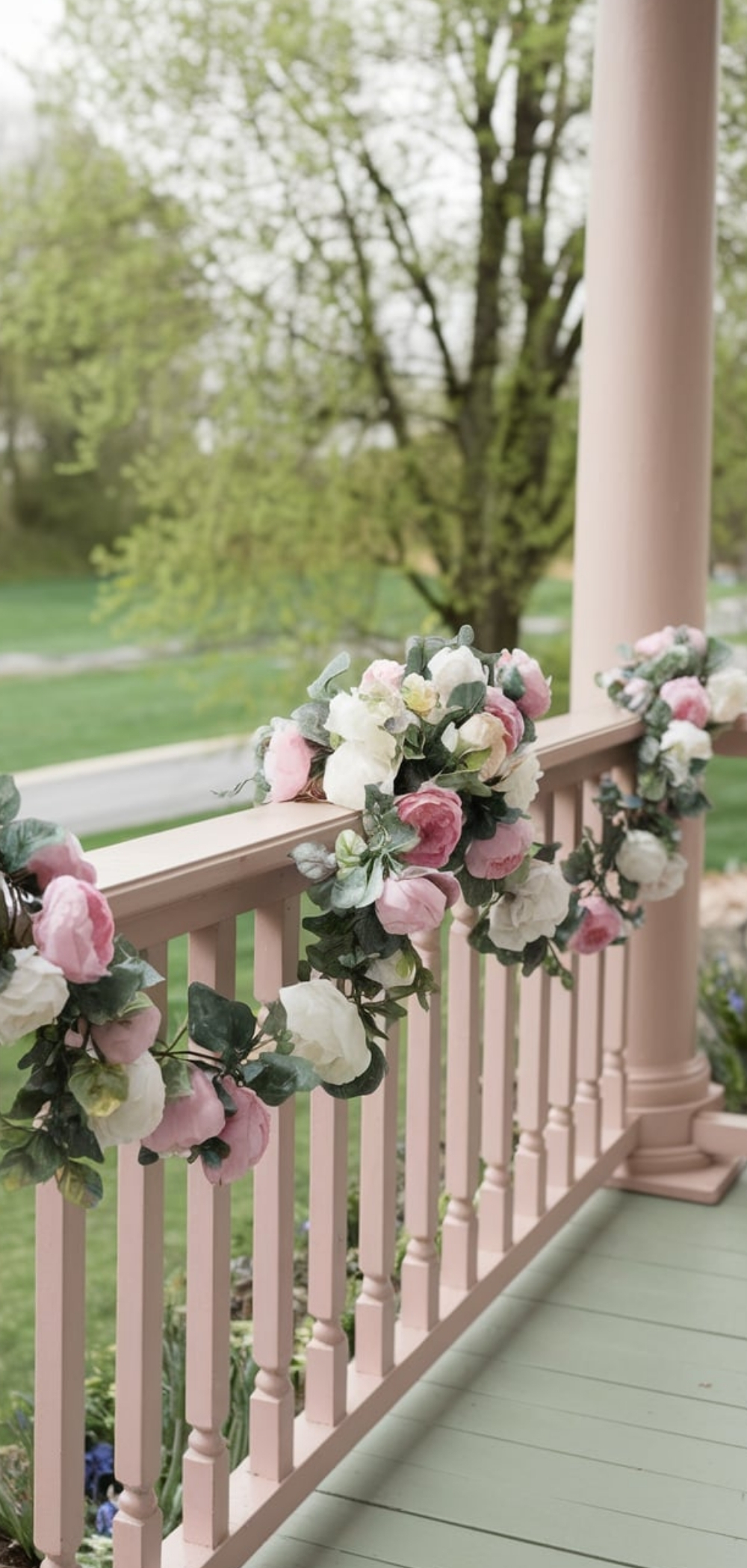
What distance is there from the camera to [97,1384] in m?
2.77

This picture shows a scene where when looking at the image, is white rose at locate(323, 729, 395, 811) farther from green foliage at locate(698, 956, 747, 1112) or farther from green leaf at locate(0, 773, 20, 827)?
green foliage at locate(698, 956, 747, 1112)

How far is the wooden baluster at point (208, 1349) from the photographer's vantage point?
166 centimetres

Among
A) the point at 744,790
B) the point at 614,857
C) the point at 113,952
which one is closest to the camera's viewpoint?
the point at 113,952

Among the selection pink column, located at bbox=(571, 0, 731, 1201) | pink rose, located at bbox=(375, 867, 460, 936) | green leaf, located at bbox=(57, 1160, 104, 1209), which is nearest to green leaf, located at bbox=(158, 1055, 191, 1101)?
green leaf, located at bbox=(57, 1160, 104, 1209)

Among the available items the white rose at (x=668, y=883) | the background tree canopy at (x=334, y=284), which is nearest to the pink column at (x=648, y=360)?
the white rose at (x=668, y=883)

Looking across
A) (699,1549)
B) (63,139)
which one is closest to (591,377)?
(699,1549)

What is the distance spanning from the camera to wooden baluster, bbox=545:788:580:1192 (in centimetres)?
274

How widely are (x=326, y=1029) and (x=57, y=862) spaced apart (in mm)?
394

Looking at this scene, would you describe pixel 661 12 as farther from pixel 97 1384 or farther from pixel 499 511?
pixel 499 511

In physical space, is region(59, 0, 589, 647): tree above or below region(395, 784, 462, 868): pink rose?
above

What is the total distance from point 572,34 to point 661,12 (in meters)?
5.84

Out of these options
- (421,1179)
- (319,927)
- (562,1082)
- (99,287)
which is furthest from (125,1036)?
(99,287)

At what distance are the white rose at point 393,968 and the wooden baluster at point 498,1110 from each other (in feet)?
2.71

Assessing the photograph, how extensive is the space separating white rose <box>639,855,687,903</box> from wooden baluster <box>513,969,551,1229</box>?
228 millimetres
